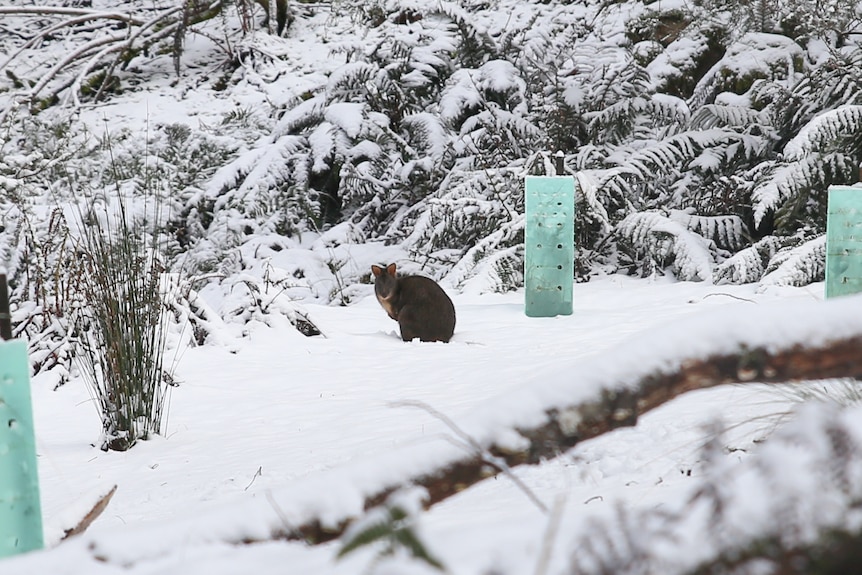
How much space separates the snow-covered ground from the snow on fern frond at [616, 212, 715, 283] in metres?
Result: 0.38

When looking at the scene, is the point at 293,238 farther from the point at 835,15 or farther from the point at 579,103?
the point at 835,15

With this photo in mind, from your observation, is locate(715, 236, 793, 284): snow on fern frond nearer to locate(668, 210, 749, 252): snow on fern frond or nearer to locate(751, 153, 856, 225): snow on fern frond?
locate(751, 153, 856, 225): snow on fern frond

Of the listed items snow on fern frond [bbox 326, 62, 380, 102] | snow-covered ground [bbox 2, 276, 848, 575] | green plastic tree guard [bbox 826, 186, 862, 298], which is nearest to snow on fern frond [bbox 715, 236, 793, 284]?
snow-covered ground [bbox 2, 276, 848, 575]

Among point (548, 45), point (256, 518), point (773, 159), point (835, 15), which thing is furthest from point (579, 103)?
point (256, 518)

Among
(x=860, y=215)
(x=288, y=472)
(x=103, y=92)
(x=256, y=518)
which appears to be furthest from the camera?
(x=103, y=92)

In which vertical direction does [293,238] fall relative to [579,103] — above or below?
below

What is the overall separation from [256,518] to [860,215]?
4048mm

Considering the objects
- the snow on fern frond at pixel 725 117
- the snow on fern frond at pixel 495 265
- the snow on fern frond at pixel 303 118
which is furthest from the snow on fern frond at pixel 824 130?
the snow on fern frond at pixel 303 118

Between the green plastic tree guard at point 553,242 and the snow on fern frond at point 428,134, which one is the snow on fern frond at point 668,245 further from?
the snow on fern frond at point 428,134

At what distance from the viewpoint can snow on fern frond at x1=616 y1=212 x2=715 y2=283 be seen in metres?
6.00

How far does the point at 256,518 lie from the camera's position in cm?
102

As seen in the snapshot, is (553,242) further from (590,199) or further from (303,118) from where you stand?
(303,118)

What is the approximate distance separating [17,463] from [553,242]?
3.59 m

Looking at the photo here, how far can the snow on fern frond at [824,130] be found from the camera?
568cm
